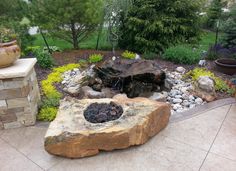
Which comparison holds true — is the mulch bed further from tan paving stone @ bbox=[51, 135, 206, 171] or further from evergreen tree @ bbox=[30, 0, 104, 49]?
tan paving stone @ bbox=[51, 135, 206, 171]

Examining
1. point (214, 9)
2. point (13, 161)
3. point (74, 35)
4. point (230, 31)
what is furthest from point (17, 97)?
point (214, 9)

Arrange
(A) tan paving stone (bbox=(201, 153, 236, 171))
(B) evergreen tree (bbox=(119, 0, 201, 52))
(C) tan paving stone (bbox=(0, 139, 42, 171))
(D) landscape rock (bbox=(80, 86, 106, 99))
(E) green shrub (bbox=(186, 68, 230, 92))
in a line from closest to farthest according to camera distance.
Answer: (A) tan paving stone (bbox=(201, 153, 236, 171)), (C) tan paving stone (bbox=(0, 139, 42, 171)), (D) landscape rock (bbox=(80, 86, 106, 99)), (E) green shrub (bbox=(186, 68, 230, 92)), (B) evergreen tree (bbox=(119, 0, 201, 52))

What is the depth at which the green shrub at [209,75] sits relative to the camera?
413 cm

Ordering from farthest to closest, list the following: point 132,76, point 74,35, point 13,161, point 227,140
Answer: point 74,35 → point 132,76 → point 227,140 → point 13,161

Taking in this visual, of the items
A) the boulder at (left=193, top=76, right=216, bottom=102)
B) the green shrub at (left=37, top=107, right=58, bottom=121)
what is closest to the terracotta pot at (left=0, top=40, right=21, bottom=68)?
the green shrub at (left=37, top=107, right=58, bottom=121)

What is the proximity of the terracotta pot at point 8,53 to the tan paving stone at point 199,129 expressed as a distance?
7.14 feet

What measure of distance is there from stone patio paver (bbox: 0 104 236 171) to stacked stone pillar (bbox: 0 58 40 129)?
0.45 ft

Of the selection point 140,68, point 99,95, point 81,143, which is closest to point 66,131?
point 81,143

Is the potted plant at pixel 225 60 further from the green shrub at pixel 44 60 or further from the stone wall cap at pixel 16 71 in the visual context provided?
the stone wall cap at pixel 16 71

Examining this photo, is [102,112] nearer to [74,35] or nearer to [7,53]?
[7,53]

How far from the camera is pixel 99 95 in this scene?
3.83 metres

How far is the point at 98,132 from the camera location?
2566mm

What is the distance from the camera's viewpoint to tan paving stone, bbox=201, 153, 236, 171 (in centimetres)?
242

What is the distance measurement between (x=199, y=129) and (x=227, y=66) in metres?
2.20
